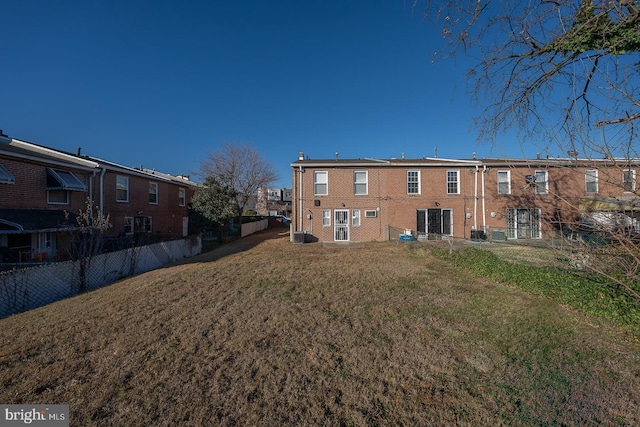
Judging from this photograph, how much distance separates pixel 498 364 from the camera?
134 inches

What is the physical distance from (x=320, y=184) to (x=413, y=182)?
6.12 meters

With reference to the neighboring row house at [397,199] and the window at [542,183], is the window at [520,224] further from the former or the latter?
the window at [542,183]

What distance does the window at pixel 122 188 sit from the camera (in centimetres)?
1491

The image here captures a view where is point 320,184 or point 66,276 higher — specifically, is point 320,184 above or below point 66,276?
above

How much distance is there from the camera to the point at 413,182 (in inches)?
661

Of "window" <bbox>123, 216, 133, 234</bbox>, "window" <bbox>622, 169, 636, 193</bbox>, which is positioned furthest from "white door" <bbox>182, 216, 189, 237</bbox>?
"window" <bbox>622, 169, 636, 193</bbox>

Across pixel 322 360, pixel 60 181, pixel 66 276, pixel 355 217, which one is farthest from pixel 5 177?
pixel 355 217

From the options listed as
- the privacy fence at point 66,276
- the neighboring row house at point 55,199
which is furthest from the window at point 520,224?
the neighboring row house at point 55,199

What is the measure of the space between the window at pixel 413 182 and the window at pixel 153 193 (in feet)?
57.4

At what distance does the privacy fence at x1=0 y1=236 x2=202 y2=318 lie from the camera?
6.32 meters

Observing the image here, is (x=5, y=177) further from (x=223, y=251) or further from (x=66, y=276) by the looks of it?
(x=223, y=251)

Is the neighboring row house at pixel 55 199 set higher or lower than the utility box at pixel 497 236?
higher

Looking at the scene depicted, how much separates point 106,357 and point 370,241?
14322 mm

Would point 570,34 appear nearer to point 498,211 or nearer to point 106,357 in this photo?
point 106,357
